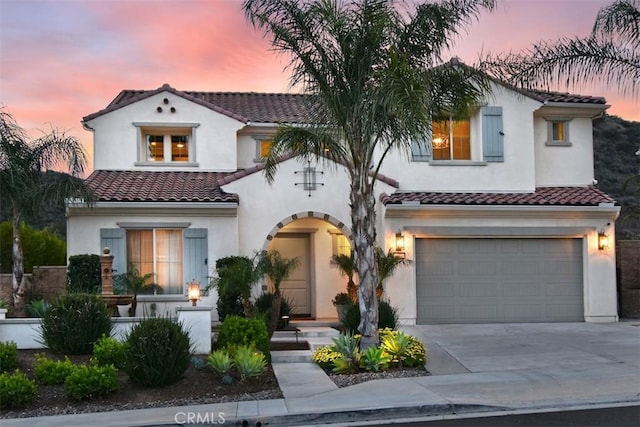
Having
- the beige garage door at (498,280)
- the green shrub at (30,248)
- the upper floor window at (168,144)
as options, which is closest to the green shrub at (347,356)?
the beige garage door at (498,280)

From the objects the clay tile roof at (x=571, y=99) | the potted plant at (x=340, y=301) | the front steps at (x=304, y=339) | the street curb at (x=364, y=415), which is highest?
the clay tile roof at (x=571, y=99)

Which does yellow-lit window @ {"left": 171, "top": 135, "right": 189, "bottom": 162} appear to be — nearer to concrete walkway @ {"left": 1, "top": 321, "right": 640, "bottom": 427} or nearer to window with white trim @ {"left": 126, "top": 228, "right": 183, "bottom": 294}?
window with white trim @ {"left": 126, "top": 228, "right": 183, "bottom": 294}

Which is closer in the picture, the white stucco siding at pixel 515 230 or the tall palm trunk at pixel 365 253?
the tall palm trunk at pixel 365 253

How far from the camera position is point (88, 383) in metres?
9.62

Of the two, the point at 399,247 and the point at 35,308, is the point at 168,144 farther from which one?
the point at 399,247

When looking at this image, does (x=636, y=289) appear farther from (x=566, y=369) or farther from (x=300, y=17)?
(x=300, y=17)

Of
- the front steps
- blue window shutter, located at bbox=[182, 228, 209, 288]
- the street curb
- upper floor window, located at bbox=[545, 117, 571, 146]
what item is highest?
upper floor window, located at bbox=[545, 117, 571, 146]

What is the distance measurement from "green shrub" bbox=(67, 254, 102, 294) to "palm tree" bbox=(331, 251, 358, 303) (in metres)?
5.73

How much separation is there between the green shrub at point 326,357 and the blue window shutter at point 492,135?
8.29m

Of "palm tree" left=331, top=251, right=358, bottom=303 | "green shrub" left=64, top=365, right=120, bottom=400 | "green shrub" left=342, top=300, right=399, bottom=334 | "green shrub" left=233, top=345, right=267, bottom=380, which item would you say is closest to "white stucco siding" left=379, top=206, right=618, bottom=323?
"palm tree" left=331, top=251, right=358, bottom=303

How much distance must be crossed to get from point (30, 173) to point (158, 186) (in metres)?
3.22

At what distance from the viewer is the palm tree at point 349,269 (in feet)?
53.3

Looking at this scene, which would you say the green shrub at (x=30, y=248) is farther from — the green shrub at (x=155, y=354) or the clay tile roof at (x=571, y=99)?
the clay tile roof at (x=571, y=99)

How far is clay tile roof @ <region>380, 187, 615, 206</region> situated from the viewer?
16828mm
